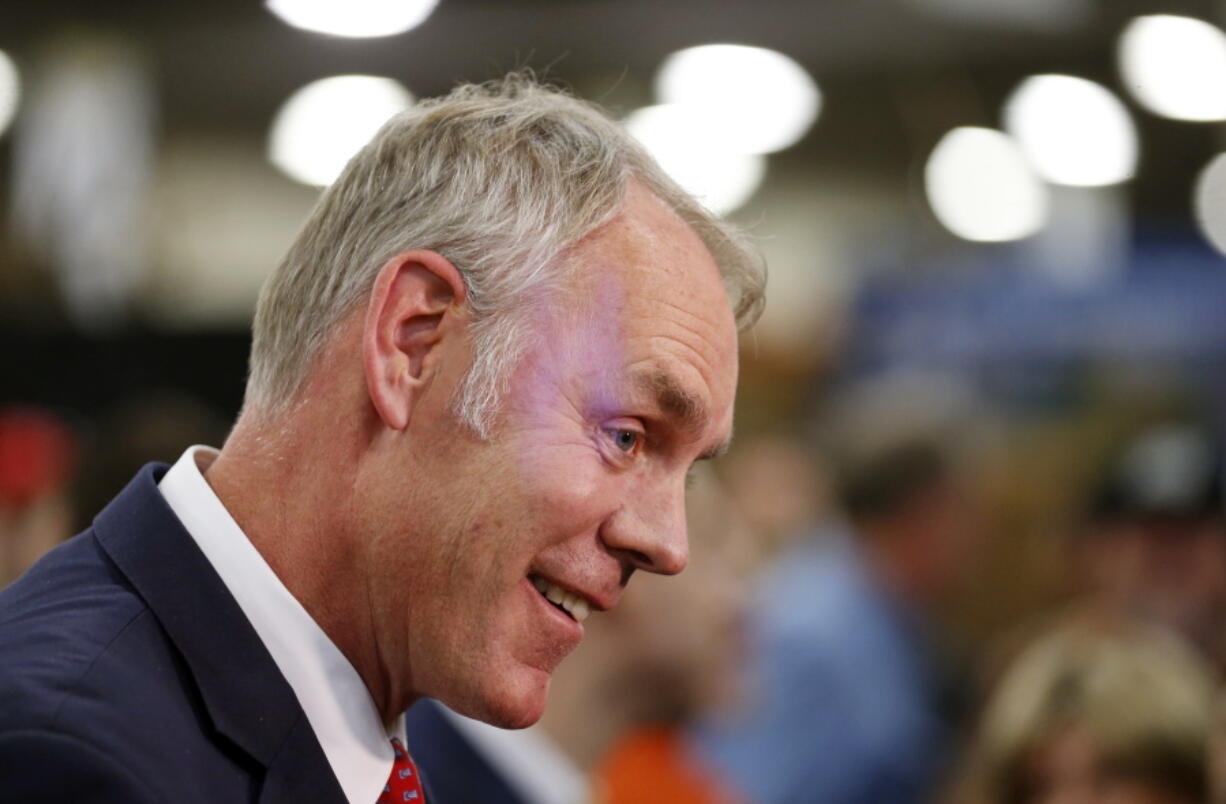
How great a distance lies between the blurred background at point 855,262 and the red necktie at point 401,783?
2.17 m

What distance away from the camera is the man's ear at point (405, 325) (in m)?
1.22

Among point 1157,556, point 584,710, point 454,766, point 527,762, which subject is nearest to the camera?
point 454,766

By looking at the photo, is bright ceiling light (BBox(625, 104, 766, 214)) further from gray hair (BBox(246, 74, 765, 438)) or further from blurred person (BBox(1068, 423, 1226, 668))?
gray hair (BBox(246, 74, 765, 438))

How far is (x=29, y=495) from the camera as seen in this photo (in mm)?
3035

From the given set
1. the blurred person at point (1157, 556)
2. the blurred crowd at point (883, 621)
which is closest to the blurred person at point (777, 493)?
the blurred crowd at point (883, 621)

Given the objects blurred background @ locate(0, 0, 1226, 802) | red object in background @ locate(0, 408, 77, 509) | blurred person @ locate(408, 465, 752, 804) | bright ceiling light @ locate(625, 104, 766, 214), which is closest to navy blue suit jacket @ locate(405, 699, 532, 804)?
blurred person @ locate(408, 465, 752, 804)

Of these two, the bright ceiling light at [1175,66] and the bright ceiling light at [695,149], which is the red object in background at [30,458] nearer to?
the bright ceiling light at [695,149]

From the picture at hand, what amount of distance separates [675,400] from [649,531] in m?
0.11

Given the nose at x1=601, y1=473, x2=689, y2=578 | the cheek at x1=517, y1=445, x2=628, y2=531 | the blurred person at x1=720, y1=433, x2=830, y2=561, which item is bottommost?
the blurred person at x1=720, y1=433, x2=830, y2=561

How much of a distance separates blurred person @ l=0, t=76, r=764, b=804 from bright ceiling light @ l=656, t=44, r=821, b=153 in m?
5.19

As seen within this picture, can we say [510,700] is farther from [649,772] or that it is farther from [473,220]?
[649,772]

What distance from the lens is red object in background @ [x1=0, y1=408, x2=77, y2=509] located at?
3.03m

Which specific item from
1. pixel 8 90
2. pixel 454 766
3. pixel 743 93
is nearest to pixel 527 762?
pixel 454 766

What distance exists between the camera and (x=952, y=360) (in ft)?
19.1
